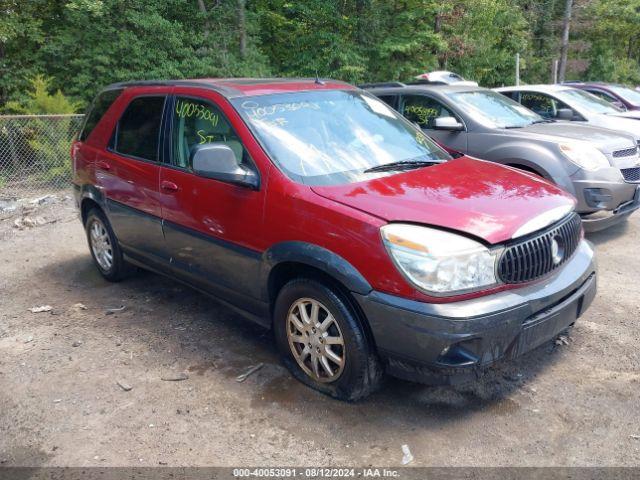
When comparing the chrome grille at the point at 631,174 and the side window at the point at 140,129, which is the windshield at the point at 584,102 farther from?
the side window at the point at 140,129

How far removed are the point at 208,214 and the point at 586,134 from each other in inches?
190

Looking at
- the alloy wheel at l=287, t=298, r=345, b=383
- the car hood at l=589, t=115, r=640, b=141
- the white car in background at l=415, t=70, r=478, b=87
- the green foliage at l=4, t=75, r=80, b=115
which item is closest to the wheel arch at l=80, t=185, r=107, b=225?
the alloy wheel at l=287, t=298, r=345, b=383

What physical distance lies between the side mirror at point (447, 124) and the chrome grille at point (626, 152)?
1726 mm

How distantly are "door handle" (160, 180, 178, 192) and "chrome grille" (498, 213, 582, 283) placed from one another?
242 centimetres

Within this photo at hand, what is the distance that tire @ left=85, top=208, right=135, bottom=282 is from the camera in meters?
5.17

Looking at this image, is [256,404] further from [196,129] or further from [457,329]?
[196,129]

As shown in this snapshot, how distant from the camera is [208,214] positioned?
3805 millimetres

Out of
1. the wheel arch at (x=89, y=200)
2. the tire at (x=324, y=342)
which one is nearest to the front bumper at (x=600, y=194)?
the tire at (x=324, y=342)

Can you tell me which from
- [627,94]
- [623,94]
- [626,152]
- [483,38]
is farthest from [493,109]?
[483,38]

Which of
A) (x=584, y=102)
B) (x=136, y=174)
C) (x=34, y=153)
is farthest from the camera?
(x=584, y=102)

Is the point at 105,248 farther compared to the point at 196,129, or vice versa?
the point at 105,248

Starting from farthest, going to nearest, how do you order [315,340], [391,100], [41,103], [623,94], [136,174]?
[623,94] → [41,103] → [391,100] → [136,174] → [315,340]

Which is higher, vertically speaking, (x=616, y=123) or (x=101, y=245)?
(x=616, y=123)

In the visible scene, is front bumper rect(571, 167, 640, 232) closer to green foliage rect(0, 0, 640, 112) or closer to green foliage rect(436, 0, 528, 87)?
green foliage rect(0, 0, 640, 112)
